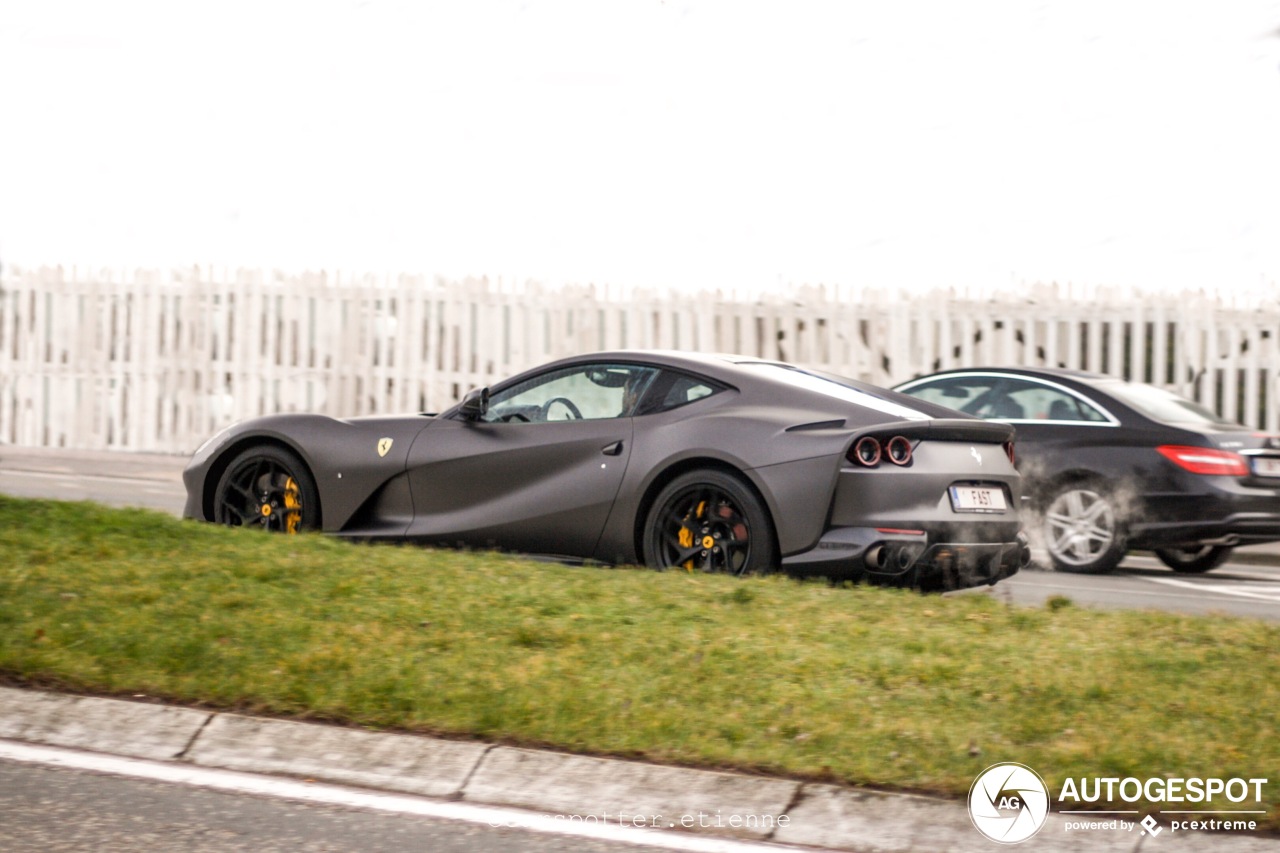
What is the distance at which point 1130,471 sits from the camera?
474 inches

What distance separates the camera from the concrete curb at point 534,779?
15.8 ft

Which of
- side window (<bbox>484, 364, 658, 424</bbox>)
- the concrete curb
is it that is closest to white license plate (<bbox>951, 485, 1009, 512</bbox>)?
side window (<bbox>484, 364, 658, 424</bbox>)

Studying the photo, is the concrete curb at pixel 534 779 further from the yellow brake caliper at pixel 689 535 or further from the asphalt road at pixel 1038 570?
the asphalt road at pixel 1038 570

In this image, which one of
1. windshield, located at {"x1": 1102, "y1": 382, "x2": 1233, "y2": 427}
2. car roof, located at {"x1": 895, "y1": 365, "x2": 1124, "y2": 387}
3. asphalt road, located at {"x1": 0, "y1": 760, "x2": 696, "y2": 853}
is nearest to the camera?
asphalt road, located at {"x1": 0, "y1": 760, "x2": 696, "y2": 853}

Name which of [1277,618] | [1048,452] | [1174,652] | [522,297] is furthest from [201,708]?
[522,297]

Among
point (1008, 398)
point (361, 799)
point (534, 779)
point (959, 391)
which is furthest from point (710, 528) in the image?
point (959, 391)

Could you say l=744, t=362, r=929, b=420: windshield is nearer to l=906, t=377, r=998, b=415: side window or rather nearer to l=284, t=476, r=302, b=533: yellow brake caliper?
l=284, t=476, r=302, b=533: yellow brake caliper

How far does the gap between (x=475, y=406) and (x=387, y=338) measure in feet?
41.8

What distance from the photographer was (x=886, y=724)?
218 inches

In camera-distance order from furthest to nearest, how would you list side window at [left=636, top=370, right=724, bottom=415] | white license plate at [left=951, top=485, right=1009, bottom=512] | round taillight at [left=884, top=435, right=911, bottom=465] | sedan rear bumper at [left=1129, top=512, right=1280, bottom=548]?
sedan rear bumper at [left=1129, top=512, right=1280, bottom=548] < side window at [left=636, top=370, right=724, bottom=415] < white license plate at [left=951, top=485, right=1009, bottom=512] < round taillight at [left=884, top=435, right=911, bottom=465]

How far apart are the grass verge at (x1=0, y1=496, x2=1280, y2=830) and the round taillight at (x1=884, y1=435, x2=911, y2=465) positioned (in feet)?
2.11

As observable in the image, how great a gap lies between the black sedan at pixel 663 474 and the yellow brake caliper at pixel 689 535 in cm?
1

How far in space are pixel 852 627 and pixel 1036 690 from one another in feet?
3.60

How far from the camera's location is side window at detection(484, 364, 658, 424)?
8.91m
